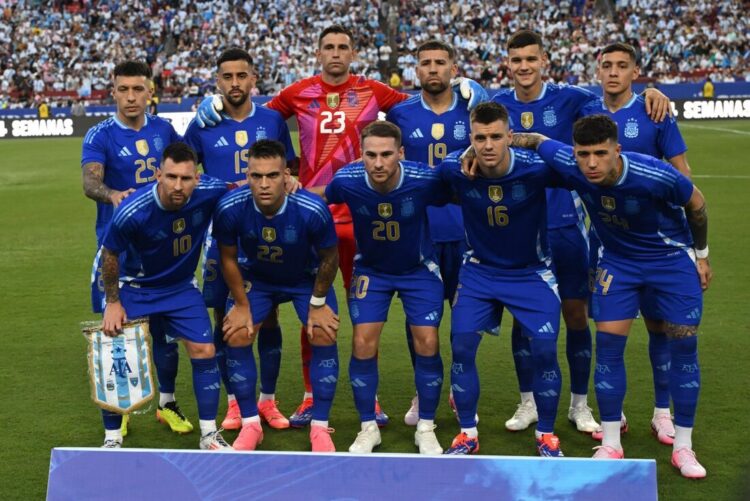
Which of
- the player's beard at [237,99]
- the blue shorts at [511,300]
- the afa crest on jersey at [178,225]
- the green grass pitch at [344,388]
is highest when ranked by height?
the player's beard at [237,99]

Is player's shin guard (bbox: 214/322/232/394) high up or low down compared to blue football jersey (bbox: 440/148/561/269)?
down

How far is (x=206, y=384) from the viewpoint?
5777mm

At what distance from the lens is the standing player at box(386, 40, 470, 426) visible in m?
6.30

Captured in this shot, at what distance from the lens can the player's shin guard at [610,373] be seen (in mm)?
5457

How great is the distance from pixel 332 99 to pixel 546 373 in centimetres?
236

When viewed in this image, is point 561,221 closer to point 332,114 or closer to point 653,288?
point 653,288

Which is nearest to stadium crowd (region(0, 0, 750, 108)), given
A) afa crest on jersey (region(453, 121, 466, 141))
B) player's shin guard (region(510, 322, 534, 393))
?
afa crest on jersey (region(453, 121, 466, 141))

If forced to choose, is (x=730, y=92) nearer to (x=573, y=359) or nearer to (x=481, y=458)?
(x=573, y=359)

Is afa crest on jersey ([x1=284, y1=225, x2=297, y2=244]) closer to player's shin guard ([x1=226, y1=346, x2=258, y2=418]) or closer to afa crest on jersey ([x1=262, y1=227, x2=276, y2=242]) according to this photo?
afa crest on jersey ([x1=262, y1=227, x2=276, y2=242])

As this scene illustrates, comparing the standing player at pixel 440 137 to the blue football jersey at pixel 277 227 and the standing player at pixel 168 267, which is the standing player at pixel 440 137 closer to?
the blue football jersey at pixel 277 227

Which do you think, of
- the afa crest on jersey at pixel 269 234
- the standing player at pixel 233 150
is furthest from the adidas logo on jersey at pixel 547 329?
the standing player at pixel 233 150

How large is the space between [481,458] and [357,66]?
32228 millimetres

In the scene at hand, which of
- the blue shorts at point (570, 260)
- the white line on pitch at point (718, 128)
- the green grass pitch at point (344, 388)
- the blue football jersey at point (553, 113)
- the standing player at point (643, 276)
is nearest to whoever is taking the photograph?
the standing player at point (643, 276)

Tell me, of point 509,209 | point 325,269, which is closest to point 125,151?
point 325,269
